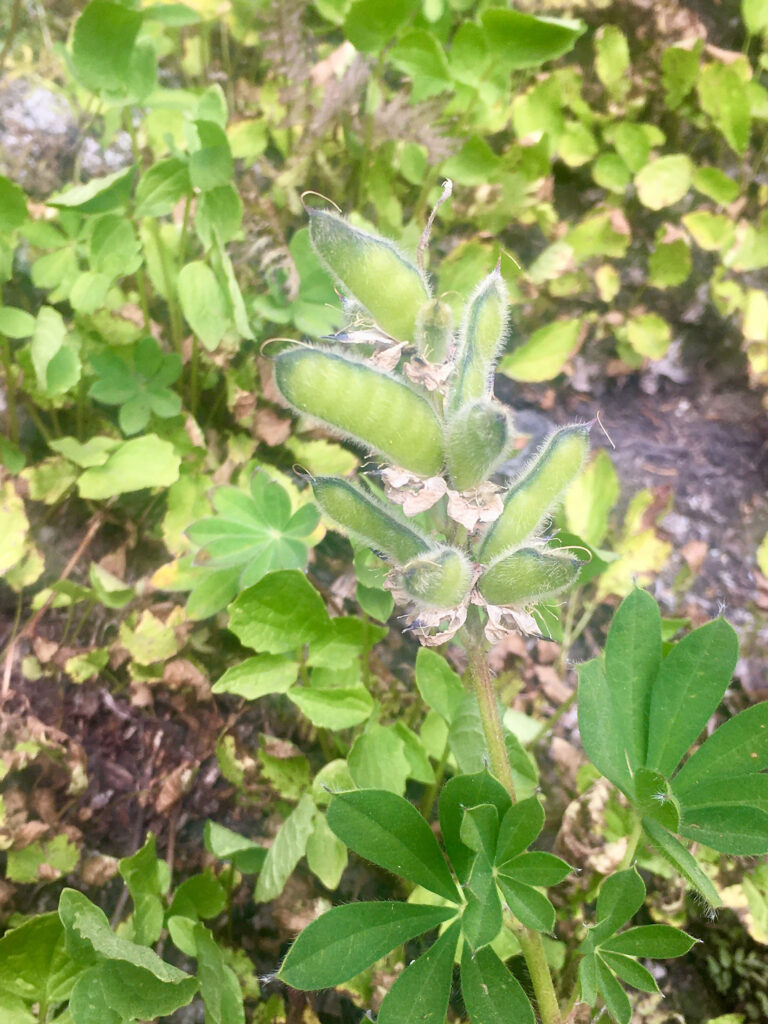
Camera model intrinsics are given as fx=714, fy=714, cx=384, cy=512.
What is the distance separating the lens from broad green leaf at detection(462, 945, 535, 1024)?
0.94 m

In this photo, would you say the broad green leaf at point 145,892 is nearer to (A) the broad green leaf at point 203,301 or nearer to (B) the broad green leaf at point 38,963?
(B) the broad green leaf at point 38,963

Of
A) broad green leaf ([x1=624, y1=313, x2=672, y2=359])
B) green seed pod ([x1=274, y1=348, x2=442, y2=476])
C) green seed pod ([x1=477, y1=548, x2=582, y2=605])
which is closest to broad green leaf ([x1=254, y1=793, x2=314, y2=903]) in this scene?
green seed pod ([x1=477, y1=548, x2=582, y2=605])

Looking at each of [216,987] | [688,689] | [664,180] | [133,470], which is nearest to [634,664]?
[688,689]

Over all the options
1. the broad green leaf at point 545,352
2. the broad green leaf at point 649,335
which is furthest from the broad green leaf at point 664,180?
the broad green leaf at point 545,352

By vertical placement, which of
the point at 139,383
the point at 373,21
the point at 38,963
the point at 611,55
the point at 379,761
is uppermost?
the point at 373,21

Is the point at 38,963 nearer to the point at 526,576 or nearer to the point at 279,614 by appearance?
the point at 279,614

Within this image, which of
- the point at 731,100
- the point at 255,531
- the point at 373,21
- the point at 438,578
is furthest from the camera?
the point at 731,100

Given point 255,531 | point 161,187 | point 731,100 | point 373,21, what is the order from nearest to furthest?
point 255,531
point 161,187
point 373,21
point 731,100

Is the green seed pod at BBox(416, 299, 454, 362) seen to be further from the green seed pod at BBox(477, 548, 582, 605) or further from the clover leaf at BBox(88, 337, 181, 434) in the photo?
the clover leaf at BBox(88, 337, 181, 434)

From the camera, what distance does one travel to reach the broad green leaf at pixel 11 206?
159cm

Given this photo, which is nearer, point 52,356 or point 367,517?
point 367,517

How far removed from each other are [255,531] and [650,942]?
105 cm

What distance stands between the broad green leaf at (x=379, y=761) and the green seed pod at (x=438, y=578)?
0.51 meters

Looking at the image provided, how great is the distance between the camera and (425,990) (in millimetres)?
997
